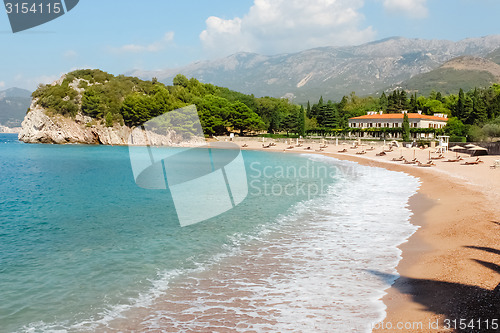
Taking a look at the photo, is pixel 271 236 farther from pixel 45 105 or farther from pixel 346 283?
pixel 45 105

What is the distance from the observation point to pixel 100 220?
1831 cm

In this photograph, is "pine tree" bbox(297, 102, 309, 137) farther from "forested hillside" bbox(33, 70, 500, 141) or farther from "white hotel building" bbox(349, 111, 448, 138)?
"white hotel building" bbox(349, 111, 448, 138)

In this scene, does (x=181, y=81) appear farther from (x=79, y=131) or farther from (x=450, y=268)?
(x=450, y=268)

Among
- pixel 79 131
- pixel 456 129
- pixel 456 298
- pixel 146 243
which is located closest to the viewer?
pixel 456 298

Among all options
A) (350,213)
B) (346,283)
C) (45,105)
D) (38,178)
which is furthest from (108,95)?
(346,283)

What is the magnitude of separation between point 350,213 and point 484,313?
1159 cm

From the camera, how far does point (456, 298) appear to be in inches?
305

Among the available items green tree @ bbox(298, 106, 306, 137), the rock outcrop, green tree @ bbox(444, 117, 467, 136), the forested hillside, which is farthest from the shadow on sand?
the rock outcrop

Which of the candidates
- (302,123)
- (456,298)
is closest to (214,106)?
(302,123)

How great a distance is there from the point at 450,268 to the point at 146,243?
10.4m

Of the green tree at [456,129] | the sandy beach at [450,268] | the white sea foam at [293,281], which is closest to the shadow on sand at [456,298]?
the sandy beach at [450,268]

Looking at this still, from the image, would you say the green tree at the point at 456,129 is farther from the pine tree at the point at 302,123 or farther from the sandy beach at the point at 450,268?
the sandy beach at the point at 450,268

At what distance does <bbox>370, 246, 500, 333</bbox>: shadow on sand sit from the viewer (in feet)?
21.9

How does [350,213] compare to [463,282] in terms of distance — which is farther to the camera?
[350,213]
